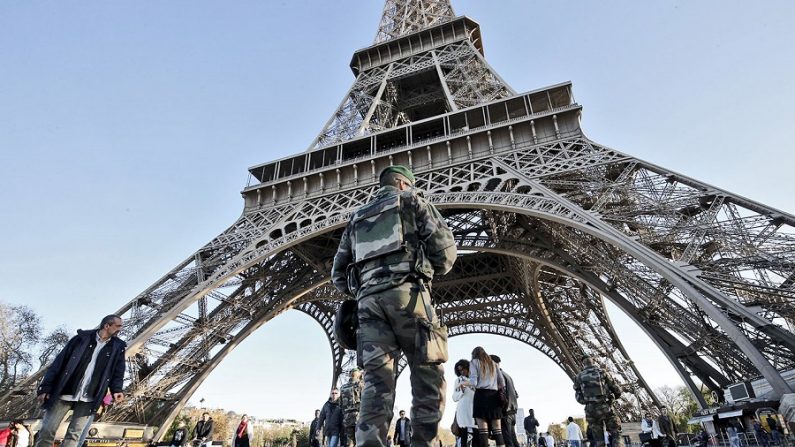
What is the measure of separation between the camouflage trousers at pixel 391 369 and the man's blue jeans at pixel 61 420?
262 centimetres

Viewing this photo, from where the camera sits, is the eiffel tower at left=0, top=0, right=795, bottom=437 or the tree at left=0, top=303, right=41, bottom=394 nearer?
the eiffel tower at left=0, top=0, right=795, bottom=437

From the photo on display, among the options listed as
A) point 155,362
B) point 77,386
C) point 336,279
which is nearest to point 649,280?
point 336,279

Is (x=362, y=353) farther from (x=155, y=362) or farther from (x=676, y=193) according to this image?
(x=155, y=362)

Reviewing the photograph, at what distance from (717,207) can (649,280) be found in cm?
219

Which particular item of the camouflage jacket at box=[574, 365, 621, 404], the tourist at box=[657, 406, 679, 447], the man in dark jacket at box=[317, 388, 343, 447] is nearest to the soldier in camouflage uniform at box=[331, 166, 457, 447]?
the camouflage jacket at box=[574, 365, 621, 404]

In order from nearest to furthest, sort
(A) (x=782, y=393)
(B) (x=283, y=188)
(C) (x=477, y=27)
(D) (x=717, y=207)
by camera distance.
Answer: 1. (A) (x=782, y=393)
2. (D) (x=717, y=207)
3. (B) (x=283, y=188)
4. (C) (x=477, y=27)

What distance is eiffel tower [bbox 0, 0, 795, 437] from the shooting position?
350 inches

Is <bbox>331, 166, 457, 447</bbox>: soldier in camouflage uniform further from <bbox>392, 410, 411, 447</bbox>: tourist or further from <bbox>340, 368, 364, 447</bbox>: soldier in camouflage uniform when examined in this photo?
<bbox>392, 410, 411, 447</bbox>: tourist

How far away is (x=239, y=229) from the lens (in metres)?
15.9

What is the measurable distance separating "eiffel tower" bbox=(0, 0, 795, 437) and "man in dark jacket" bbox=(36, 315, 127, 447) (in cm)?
885

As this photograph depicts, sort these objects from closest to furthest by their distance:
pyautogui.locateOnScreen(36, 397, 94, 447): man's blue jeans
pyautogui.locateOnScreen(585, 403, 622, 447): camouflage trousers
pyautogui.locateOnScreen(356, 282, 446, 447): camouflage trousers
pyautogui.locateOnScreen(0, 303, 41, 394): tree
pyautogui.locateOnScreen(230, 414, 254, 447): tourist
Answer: pyautogui.locateOnScreen(356, 282, 446, 447): camouflage trousers, pyautogui.locateOnScreen(36, 397, 94, 447): man's blue jeans, pyautogui.locateOnScreen(585, 403, 622, 447): camouflage trousers, pyautogui.locateOnScreen(230, 414, 254, 447): tourist, pyautogui.locateOnScreen(0, 303, 41, 394): tree

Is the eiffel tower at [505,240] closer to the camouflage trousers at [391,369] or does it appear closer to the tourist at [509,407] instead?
the tourist at [509,407]

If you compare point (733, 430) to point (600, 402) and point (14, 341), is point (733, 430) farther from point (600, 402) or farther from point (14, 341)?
point (14, 341)

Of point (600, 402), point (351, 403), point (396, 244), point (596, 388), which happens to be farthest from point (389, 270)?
point (351, 403)
